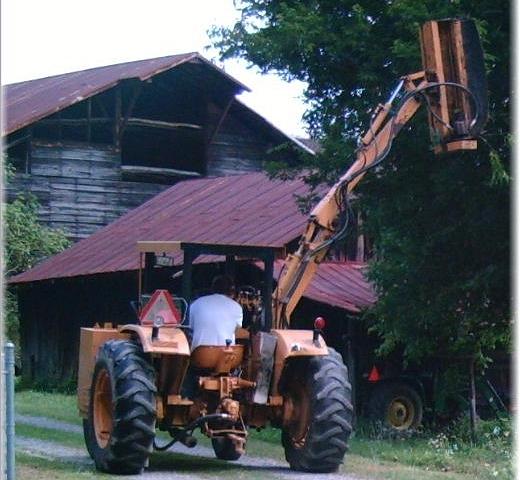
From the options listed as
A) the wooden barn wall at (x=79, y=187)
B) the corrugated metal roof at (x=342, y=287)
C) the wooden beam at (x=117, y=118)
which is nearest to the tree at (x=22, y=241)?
the wooden barn wall at (x=79, y=187)

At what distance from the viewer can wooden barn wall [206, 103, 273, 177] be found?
34.7 m

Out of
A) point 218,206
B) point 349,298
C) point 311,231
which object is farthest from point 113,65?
point 311,231

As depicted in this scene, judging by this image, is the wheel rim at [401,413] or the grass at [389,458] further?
the wheel rim at [401,413]

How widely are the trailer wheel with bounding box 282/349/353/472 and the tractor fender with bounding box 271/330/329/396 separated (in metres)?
0.24

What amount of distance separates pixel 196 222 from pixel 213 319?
13648mm

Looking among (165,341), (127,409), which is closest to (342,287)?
(165,341)

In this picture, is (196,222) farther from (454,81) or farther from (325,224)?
(454,81)

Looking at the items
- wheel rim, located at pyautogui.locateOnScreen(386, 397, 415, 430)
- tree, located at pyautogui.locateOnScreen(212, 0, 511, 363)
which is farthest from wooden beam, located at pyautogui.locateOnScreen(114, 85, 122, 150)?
wheel rim, located at pyautogui.locateOnScreen(386, 397, 415, 430)

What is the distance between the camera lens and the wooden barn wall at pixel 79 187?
106ft

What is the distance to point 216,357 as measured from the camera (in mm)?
13461

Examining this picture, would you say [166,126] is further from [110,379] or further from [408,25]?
[110,379]

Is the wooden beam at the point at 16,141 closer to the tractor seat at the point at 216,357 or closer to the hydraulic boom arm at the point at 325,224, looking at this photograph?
the hydraulic boom arm at the point at 325,224

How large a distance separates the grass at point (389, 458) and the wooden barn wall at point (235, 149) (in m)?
16.2

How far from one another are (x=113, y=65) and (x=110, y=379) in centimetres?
2385
